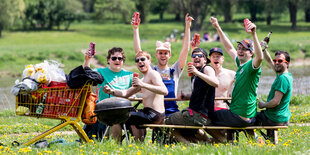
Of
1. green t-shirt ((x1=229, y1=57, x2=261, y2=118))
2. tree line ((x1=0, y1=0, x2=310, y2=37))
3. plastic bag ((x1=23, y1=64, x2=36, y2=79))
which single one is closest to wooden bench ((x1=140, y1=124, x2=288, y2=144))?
green t-shirt ((x1=229, y1=57, x2=261, y2=118))

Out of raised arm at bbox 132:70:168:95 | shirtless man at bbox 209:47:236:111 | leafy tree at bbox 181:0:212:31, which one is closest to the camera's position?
raised arm at bbox 132:70:168:95

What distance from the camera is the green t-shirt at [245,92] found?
646 cm

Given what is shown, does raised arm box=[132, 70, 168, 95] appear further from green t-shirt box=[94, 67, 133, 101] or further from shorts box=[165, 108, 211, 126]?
green t-shirt box=[94, 67, 133, 101]

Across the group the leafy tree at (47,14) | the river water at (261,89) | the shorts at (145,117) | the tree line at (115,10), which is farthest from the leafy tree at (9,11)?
the shorts at (145,117)

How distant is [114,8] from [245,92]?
61670mm

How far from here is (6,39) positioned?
47.0 metres

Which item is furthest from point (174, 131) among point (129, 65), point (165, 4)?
point (165, 4)

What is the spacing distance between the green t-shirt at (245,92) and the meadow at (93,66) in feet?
1.57

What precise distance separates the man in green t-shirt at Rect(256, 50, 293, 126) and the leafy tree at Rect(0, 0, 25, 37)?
4260cm

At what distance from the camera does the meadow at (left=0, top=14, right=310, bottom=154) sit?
5.93 metres

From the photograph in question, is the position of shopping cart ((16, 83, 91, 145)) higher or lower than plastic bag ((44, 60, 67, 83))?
lower

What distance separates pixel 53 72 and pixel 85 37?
4342 centimetres

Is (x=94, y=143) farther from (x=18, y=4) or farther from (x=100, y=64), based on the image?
(x=18, y=4)

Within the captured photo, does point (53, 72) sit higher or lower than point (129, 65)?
higher
